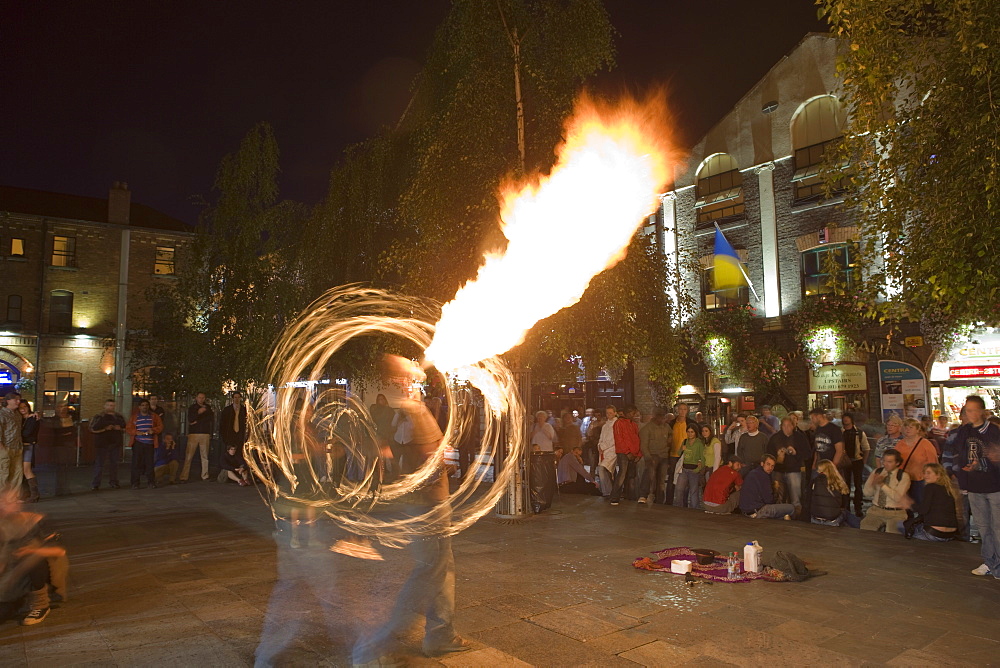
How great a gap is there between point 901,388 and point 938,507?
10.9m

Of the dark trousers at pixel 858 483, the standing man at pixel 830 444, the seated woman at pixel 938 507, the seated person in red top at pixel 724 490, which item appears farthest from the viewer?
the dark trousers at pixel 858 483

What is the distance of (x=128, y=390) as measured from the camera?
→ 3441cm

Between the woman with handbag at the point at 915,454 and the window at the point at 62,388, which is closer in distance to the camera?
the woman with handbag at the point at 915,454

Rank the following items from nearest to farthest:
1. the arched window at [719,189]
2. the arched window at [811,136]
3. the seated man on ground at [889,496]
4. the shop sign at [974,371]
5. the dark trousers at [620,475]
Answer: the seated man on ground at [889,496], the dark trousers at [620,475], the shop sign at [974,371], the arched window at [811,136], the arched window at [719,189]

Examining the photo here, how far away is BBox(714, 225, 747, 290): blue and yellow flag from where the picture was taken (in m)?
22.3

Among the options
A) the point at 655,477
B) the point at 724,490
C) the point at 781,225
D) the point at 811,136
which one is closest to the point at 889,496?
the point at 724,490

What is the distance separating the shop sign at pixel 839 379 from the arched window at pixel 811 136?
5.44 m

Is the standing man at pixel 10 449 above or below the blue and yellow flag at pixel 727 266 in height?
below

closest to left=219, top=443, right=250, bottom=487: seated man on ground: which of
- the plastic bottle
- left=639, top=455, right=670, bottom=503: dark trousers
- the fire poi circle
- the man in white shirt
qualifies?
the fire poi circle

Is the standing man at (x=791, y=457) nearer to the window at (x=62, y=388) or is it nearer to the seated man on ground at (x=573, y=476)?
the seated man on ground at (x=573, y=476)

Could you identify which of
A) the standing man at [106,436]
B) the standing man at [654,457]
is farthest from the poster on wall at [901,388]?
the standing man at [106,436]

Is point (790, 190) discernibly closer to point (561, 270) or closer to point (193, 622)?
point (561, 270)

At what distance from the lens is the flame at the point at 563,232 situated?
31.7 ft

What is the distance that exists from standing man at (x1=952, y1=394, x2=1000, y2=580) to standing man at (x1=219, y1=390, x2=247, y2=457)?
1335 cm
